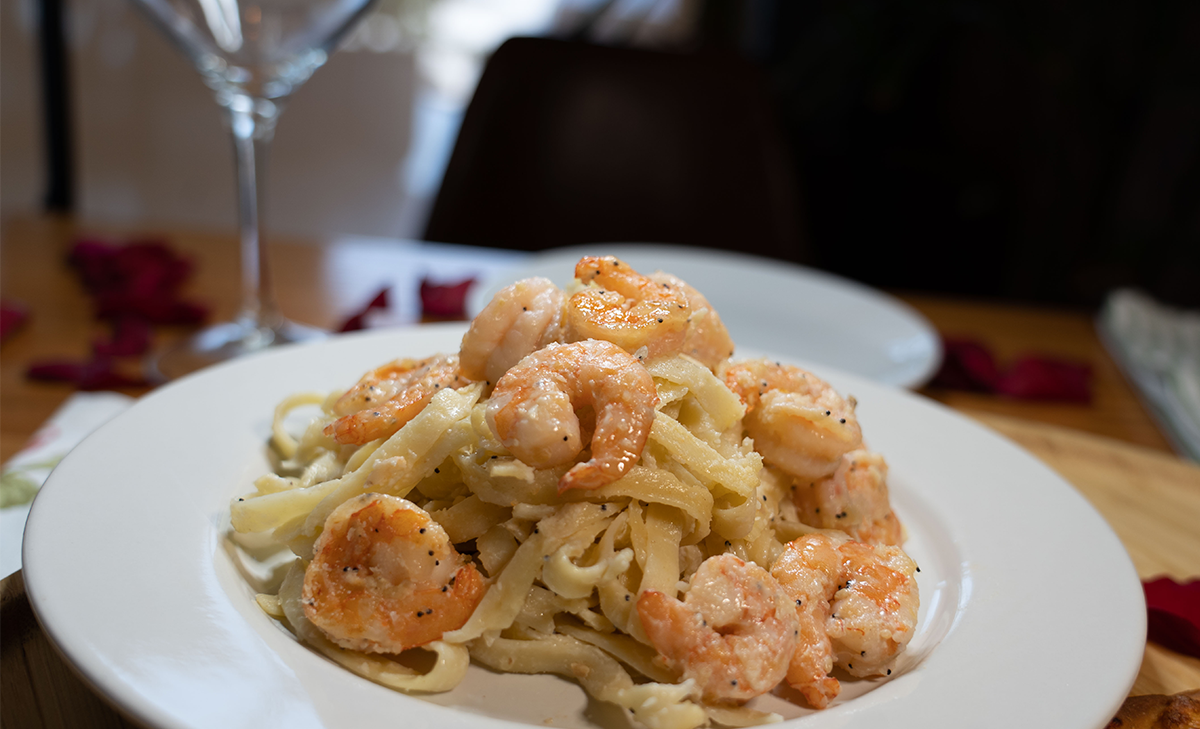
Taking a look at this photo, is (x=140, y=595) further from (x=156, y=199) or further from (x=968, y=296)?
(x=156, y=199)

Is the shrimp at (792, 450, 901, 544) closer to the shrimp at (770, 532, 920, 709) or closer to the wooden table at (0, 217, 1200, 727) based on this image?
the shrimp at (770, 532, 920, 709)

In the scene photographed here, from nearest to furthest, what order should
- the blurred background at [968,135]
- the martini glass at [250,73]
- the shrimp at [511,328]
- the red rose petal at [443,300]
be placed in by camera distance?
the shrimp at [511,328] < the martini glass at [250,73] < the red rose petal at [443,300] < the blurred background at [968,135]

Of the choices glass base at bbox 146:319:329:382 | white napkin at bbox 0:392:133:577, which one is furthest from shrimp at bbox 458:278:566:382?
glass base at bbox 146:319:329:382

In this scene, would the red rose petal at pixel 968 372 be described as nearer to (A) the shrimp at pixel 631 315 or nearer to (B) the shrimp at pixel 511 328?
(A) the shrimp at pixel 631 315

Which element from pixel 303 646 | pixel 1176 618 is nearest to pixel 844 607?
pixel 1176 618

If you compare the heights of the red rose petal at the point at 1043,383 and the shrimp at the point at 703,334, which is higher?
the shrimp at the point at 703,334

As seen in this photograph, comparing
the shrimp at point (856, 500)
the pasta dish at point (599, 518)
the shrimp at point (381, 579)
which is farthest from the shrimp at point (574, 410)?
the shrimp at point (856, 500)

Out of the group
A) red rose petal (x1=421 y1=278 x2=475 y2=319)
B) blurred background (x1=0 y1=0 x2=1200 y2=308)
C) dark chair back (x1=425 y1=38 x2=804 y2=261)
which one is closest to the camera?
red rose petal (x1=421 y1=278 x2=475 y2=319)

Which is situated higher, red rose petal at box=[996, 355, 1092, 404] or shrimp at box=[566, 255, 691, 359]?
shrimp at box=[566, 255, 691, 359]
